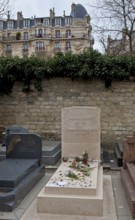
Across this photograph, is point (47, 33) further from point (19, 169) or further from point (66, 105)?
point (19, 169)

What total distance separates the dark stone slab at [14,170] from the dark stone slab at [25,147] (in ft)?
0.78

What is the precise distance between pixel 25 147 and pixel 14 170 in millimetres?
1364

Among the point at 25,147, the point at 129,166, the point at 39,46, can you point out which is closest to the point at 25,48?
the point at 39,46

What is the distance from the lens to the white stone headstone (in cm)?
786

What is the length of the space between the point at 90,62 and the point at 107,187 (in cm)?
706

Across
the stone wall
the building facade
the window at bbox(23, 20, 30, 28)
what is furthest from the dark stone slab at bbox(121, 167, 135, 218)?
the window at bbox(23, 20, 30, 28)

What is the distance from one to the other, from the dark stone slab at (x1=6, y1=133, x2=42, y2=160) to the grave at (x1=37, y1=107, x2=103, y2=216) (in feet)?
2.29

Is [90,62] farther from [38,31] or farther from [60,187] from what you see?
[38,31]

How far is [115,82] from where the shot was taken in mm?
12875

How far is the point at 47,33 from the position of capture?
208 feet

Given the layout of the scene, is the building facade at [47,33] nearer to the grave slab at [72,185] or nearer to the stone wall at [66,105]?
the stone wall at [66,105]

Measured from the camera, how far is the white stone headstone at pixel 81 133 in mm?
7859

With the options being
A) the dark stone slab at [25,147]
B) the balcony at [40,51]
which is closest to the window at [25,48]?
the balcony at [40,51]

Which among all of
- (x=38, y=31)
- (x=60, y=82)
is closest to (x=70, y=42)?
(x=38, y=31)
